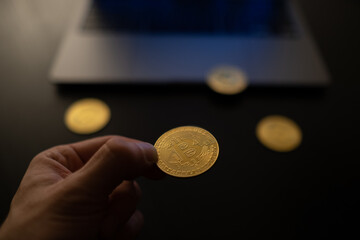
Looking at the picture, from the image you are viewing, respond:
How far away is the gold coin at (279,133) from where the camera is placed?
700mm

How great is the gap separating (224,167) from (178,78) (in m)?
0.32

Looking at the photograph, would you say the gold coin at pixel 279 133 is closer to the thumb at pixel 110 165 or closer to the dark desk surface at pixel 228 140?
the dark desk surface at pixel 228 140

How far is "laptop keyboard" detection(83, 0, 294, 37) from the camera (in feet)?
3.01

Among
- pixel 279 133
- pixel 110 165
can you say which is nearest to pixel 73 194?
pixel 110 165

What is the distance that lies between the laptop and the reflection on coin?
19 millimetres

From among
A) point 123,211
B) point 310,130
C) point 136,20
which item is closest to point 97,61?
point 136,20

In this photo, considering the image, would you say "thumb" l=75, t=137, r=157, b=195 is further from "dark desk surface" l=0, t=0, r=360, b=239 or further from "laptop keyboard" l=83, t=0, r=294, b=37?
"laptop keyboard" l=83, t=0, r=294, b=37

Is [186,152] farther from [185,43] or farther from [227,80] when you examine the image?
[185,43]

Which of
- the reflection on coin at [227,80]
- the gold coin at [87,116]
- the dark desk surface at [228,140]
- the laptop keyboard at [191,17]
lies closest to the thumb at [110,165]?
the dark desk surface at [228,140]

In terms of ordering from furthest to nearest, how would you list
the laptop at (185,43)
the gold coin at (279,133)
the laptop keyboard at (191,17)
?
the laptop keyboard at (191,17), the laptop at (185,43), the gold coin at (279,133)

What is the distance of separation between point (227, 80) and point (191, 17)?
0.96ft

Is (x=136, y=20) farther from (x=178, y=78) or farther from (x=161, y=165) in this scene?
(x=161, y=165)

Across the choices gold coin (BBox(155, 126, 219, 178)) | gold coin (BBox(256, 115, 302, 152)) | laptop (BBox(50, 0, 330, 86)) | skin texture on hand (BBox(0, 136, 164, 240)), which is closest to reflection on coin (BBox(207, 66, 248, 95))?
laptop (BBox(50, 0, 330, 86))

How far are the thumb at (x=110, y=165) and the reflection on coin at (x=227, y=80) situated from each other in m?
0.43
